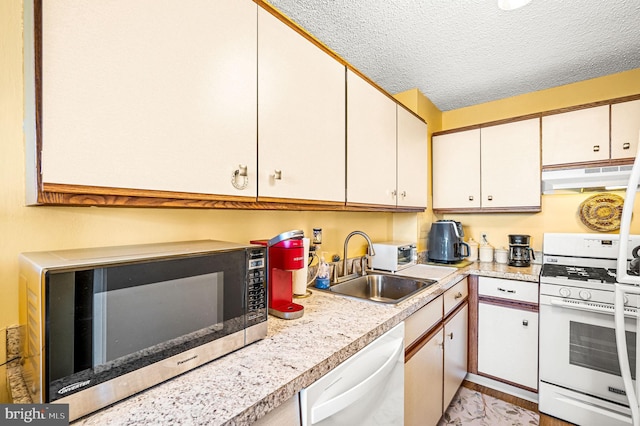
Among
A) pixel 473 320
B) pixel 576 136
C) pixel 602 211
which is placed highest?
pixel 576 136

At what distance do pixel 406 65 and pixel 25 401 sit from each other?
238cm

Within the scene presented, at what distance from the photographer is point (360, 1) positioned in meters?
1.44

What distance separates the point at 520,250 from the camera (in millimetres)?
2340

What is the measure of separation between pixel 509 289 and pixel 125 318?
89.4 inches

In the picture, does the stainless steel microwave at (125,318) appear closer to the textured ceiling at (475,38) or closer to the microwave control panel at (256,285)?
the microwave control panel at (256,285)

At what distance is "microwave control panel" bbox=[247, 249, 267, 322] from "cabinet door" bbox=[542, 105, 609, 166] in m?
2.37

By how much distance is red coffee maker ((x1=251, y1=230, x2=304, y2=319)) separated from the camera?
1.13m

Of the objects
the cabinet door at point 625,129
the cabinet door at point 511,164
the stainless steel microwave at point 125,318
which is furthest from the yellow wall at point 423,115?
the stainless steel microwave at point 125,318

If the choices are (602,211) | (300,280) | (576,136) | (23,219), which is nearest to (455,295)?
(300,280)

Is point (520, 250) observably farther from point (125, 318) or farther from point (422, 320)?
point (125, 318)

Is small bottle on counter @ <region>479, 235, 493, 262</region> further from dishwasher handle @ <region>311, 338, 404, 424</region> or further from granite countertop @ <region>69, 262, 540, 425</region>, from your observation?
dishwasher handle @ <region>311, 338, 404, 424</region>

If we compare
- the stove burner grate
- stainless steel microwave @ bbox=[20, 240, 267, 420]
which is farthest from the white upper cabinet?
stainless steel microwave @ bbox=[20, 240, 267, 420]

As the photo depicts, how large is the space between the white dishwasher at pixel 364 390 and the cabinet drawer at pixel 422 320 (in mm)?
130

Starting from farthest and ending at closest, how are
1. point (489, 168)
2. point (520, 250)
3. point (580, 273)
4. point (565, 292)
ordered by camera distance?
1. point (489, 168)
2. point (520, 250)
3. point (580, 273)
4. point (565, 292)
